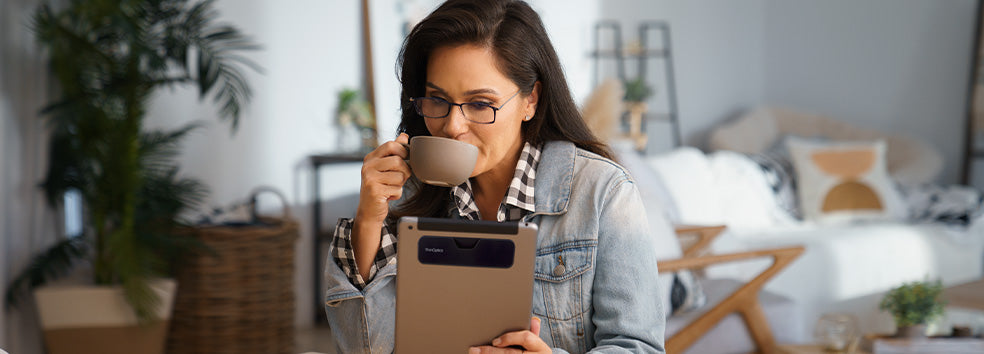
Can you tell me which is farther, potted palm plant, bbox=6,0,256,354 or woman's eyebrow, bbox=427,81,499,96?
potted palm plant, bbox=6,0,256,354

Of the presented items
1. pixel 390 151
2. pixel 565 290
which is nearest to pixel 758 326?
pixel 565 290

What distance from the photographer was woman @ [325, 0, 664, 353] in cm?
111

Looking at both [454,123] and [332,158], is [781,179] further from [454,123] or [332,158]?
[454,123]

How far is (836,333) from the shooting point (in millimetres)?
2068

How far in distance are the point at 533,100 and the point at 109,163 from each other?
183 centimetres

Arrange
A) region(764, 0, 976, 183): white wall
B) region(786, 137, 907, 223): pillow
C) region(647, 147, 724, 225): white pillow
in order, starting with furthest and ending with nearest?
region(764, 0, 976, 183): white wall → region(786, 137, 907, 223): pillow → region(647, 147, 724, 225): white pillow

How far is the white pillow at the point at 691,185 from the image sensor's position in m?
3.49

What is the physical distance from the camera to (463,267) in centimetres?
90

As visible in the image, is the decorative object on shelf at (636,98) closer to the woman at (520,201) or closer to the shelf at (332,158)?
the shelf at (332,158)

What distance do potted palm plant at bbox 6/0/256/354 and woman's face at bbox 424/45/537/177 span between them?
1.67 metres

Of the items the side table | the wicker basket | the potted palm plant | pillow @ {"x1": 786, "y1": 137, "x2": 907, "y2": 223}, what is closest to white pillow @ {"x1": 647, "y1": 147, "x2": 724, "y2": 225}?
pillow @ {"x1": 786, "y1": 137, "x2": 907, "y2": 223}

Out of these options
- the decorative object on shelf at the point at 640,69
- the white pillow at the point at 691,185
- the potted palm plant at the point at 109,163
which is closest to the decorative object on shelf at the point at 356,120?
the potted palm plant at the point at 109,163

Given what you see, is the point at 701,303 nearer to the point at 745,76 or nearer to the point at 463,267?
the point at 463,267

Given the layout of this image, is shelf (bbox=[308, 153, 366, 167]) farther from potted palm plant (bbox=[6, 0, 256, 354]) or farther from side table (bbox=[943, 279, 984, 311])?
side table (bbox=[943, 279, 984, 311])
